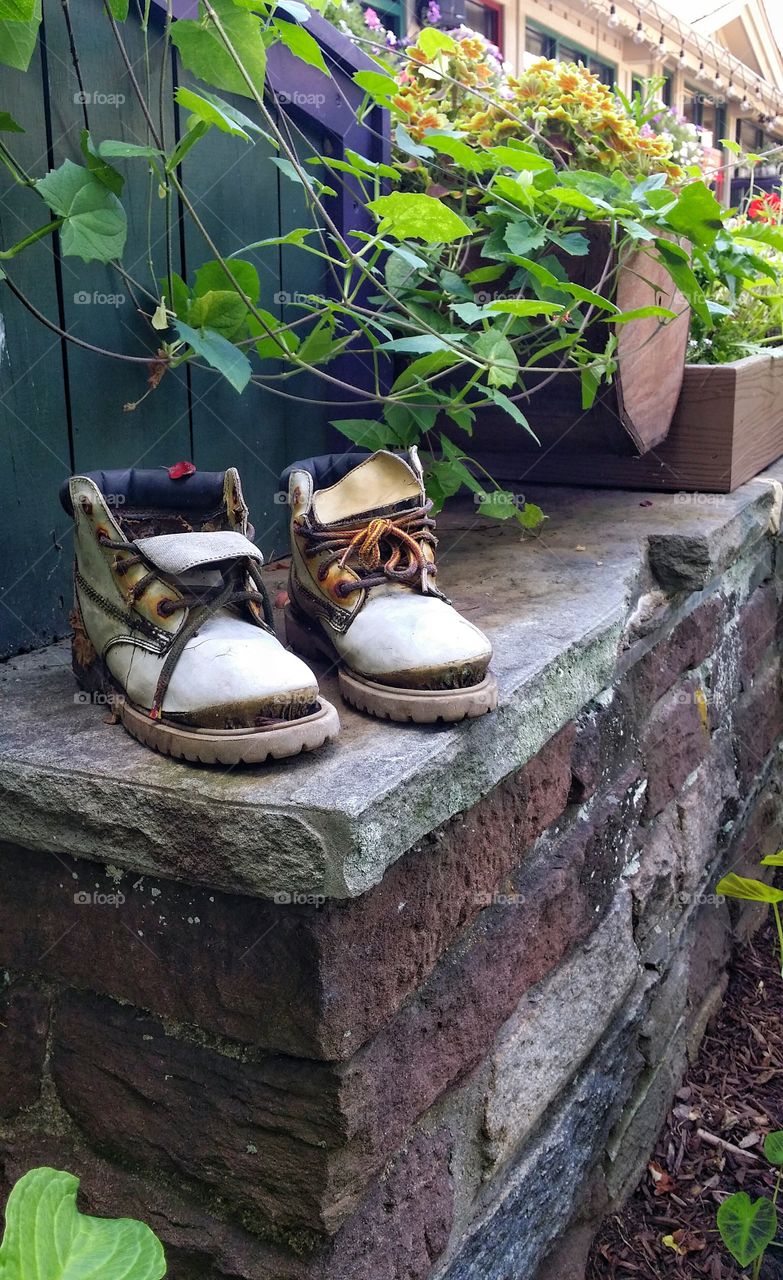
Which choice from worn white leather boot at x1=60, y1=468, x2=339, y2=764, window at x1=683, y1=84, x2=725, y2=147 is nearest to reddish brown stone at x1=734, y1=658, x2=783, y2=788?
worn white leather boot at x1=60, y1=468, x2=339, y2=764

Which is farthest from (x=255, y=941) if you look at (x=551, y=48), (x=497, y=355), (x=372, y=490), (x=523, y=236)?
(x=551, y=48)

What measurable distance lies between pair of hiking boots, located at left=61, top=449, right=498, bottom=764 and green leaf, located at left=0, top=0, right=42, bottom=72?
0.42 metres

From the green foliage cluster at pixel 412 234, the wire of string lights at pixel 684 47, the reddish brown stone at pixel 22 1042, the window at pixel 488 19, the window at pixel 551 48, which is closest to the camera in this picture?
the reddish brown stone at pixel 22 1042

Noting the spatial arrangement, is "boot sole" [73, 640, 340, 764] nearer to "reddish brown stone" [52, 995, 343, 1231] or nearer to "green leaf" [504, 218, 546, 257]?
"reddish brown stone" [52, 995, 343, 1231]

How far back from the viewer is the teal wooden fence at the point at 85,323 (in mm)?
1308

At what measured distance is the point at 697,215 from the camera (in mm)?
1585

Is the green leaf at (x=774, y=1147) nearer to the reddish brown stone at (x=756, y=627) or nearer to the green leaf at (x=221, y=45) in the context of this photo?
the reddish brown stone at (x=756, y=627)

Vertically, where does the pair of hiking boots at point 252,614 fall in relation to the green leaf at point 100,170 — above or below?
below

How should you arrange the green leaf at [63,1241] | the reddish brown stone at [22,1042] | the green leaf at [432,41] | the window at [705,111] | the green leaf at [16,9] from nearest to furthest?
the green leaf at [63,1241] → the green leaf at [16,9] → the reddish brown stone at [22,1042] → the green leaf at [432,41] → the window at [705,111]

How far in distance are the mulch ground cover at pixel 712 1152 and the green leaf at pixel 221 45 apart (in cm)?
167

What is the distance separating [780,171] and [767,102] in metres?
0.97

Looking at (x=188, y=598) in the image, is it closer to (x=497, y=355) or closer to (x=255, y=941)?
(x=255, y=941)

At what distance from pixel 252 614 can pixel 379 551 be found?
177mm

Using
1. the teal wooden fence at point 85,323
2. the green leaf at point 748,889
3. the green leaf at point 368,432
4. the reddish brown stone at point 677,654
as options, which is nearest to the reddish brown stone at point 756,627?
the reddish brown stone at point 677,654
